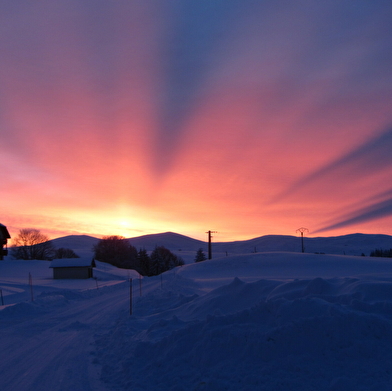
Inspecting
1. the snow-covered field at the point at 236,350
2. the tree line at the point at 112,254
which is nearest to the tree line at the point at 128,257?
the tree line at the point at 112,254

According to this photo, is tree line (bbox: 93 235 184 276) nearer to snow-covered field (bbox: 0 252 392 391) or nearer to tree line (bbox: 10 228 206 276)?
tree line (bbox: 10 228 206 276)

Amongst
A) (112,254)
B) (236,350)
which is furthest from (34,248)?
(236,350)

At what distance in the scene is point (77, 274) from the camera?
183ft

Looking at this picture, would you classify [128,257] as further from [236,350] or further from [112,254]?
[236,350]

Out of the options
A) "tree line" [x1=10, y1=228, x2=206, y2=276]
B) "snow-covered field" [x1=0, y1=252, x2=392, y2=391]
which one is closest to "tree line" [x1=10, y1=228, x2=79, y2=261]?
"tree line" [x1=10, y1=228, x2=206, y2=276]

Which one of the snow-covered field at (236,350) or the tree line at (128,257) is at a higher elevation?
the tree line at (128,257)

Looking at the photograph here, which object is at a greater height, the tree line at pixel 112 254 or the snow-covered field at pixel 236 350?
the tree line at pixel 112 254

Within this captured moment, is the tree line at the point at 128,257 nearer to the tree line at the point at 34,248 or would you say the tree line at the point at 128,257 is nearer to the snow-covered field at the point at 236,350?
the tree line at the point at 34,248

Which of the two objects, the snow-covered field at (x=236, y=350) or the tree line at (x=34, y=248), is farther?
the tree line at (x=34, y=248)

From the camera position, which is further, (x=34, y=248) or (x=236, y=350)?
(x=34, y=248)

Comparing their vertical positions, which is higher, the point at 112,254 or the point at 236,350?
the point at 112,254

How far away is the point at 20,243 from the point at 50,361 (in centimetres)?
9586

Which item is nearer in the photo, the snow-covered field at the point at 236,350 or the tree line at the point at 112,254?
the snow-covered field at the point at 236,350

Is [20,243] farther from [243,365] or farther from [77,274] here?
[243,365]
